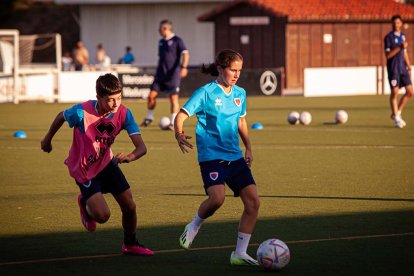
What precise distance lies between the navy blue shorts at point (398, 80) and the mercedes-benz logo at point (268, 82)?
14.6m

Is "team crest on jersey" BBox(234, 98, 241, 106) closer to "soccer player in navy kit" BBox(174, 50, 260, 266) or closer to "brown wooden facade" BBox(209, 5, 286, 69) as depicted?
"soccer player in navy kit" BBox(174, 50, 260, 266)

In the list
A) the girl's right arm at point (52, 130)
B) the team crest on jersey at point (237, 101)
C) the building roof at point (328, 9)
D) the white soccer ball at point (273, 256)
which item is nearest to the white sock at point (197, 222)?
the white soccer ball at point (273, 256)

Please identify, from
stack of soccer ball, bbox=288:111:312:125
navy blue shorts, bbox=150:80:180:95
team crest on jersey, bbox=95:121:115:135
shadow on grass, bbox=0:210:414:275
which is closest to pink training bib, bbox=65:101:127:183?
team crest on jersey, bbox=95:121:115:135

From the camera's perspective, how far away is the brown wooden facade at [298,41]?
152 ft

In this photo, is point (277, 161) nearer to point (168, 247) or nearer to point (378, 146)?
point (378, 146)

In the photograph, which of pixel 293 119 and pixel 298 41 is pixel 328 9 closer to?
pixel 298 41

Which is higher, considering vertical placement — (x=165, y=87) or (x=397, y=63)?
(x=397, y=63)

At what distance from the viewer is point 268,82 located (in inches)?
1462

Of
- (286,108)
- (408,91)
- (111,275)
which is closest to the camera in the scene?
(111,275)

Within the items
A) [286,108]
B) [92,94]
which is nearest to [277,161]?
[286,108]

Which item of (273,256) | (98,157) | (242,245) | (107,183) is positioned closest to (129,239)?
(107,183)

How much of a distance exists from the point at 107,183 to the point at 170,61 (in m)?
14.3

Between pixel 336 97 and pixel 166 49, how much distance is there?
44.0 feet

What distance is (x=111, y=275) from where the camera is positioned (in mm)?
8359
